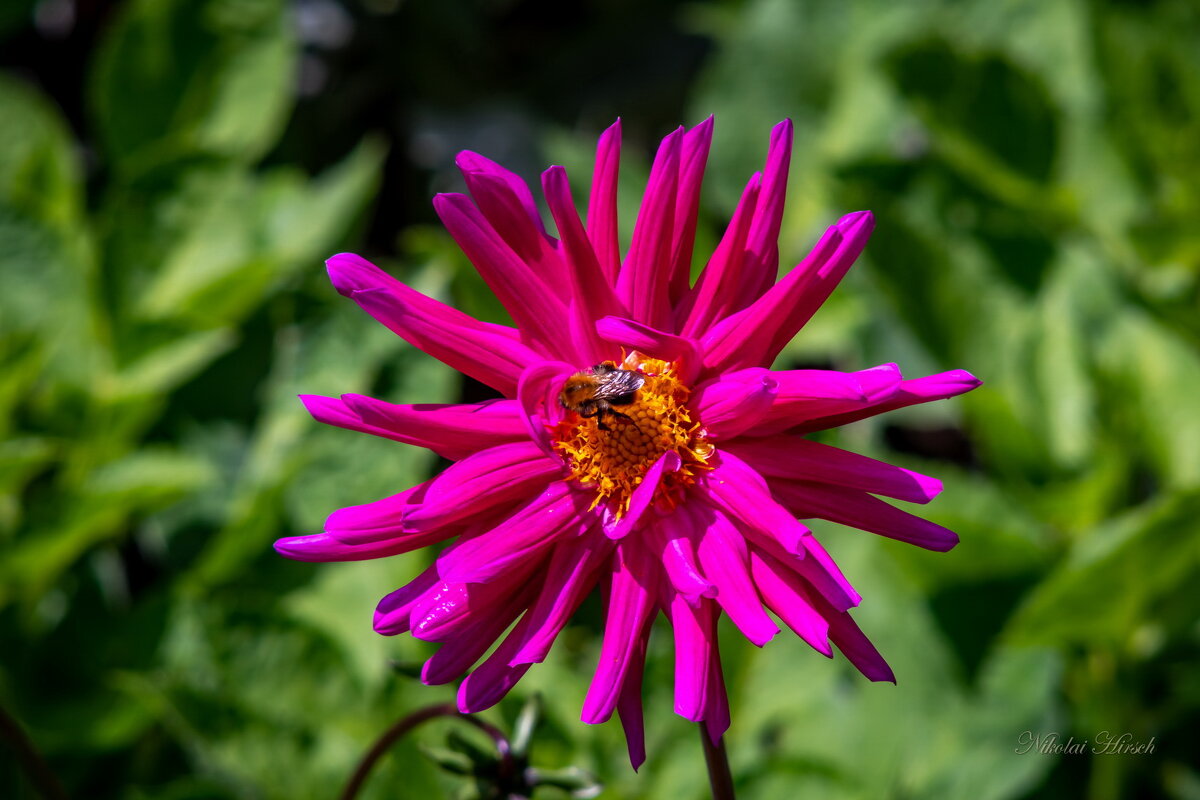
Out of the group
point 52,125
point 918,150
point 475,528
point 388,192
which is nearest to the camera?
point 475,528

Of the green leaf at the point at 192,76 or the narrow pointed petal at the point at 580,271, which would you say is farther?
the green leaf at the point at 192,76

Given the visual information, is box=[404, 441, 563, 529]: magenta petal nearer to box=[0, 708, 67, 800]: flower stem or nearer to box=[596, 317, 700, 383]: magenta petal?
box=[596, 317, 700, 383]: magenta petal

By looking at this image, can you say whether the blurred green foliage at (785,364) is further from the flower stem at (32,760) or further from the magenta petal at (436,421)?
the magenta petal at (436,421)

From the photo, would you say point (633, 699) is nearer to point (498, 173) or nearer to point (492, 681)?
point (492, 681)

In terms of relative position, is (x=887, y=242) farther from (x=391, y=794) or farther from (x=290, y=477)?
(x=391, y=794)

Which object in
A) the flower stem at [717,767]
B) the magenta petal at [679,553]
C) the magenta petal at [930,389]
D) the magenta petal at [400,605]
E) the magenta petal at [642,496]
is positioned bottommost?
the flower stem at [717,767]

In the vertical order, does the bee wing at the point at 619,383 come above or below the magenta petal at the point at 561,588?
above

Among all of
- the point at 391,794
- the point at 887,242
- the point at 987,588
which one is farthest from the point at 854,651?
the point at 887,242

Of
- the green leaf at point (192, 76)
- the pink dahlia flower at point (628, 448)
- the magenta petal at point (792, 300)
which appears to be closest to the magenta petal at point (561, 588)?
the pink dahlia flower at point (628, 448)
